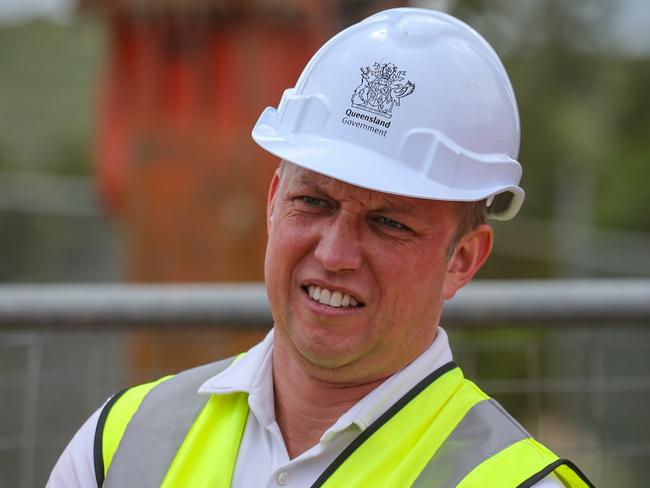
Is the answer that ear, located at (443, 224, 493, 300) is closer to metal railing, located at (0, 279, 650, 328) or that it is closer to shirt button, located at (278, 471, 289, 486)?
shirt button, located at (278, 471, 289, 486)

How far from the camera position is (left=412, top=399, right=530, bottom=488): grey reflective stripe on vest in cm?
196

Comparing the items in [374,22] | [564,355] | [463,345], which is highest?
[374,22]

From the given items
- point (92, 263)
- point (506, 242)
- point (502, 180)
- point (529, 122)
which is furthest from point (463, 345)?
point (529, 122)

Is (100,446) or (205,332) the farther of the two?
(205,332)

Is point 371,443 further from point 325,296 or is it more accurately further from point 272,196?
point 272,196

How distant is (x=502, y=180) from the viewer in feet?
7.05

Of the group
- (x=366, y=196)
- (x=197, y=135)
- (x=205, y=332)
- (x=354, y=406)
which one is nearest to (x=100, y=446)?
(x=354, y=406)

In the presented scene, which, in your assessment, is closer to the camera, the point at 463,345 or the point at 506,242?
the point at 463,345

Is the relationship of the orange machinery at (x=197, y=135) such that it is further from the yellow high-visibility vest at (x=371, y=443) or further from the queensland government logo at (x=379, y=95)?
the queensland government logo at (x=379, y=95)

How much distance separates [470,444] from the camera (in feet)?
6.61

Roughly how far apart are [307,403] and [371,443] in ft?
0.63

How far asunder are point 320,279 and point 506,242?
10.1 m

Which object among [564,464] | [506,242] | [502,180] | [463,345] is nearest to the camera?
[564,464]

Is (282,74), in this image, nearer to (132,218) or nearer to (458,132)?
(132,218)
